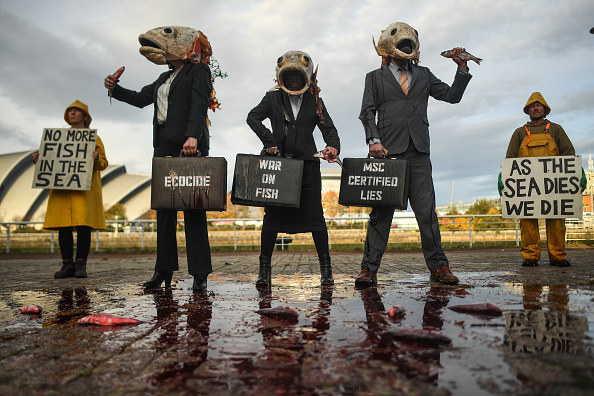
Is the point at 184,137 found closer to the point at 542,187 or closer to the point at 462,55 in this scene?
the point at 462,55

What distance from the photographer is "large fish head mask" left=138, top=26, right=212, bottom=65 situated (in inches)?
154

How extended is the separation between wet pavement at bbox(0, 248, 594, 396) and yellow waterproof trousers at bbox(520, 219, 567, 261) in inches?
107

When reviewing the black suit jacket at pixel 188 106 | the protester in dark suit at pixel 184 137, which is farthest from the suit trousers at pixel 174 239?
the black suit jacket at pixel 188 106

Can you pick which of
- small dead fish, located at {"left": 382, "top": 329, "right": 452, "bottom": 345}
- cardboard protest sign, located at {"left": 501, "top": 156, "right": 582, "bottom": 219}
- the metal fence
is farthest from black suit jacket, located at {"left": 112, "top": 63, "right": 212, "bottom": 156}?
the metal fence

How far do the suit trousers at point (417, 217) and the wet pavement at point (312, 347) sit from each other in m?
0.89

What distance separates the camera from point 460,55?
13.6 feet

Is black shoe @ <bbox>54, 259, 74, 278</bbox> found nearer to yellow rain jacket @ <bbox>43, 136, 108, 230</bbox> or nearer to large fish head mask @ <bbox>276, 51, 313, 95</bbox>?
yellow rain jacket @ <bbox>43, 136, 108, 230</bbox>

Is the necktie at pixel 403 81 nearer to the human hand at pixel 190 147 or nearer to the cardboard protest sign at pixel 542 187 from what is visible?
the human hand at pixel 190 147

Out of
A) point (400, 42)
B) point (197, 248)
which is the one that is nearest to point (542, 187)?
point (400, 42)

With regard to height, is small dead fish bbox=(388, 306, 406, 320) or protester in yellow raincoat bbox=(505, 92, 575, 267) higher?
protester in yellow raincoat bbox=(505, 92, 575, 267)

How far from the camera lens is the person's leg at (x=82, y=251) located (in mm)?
5273

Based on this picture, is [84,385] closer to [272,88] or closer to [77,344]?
[77,344]

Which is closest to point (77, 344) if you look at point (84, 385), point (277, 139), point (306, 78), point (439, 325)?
point (84, 385)

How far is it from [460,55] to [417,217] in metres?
1.52
